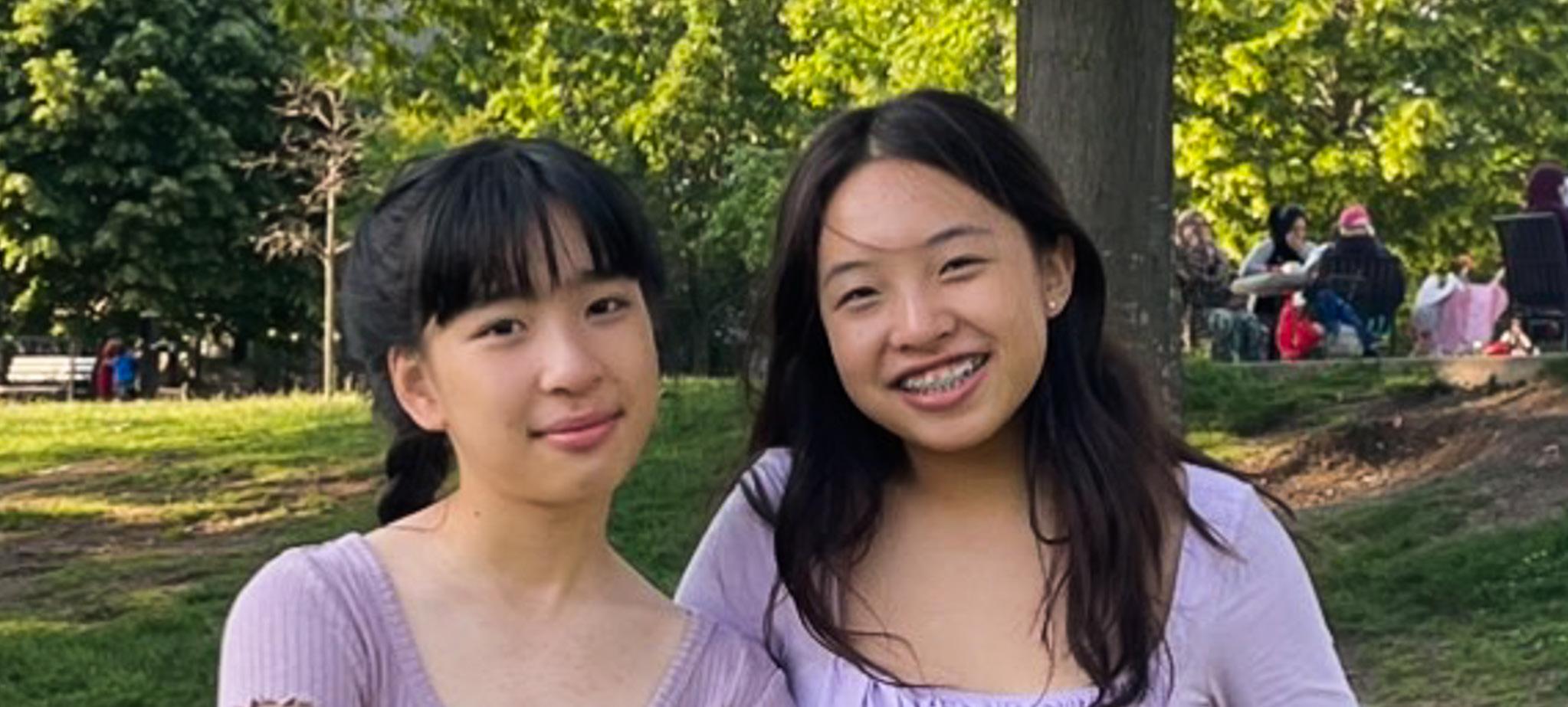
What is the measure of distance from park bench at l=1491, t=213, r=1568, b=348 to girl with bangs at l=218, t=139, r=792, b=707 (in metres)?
12.4

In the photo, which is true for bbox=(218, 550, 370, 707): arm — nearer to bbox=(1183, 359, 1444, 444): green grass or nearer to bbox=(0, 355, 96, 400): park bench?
bbox=(1183, 359, 1444, 444): green grass

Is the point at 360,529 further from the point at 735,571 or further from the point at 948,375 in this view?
the point at 948,375

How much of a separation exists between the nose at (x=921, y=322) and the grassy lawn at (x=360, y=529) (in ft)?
1.68

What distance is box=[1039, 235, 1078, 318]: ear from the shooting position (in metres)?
2.63

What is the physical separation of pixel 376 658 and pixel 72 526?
8823mm

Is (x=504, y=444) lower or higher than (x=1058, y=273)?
lower

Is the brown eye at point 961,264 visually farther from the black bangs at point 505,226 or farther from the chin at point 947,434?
the black bangs at point 505,226

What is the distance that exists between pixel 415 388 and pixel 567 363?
0.60 feet

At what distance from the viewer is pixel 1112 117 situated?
21.8 ft

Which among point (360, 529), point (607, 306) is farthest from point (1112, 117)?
point (607, 306)

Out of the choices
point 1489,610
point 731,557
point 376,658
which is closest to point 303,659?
point 376,658

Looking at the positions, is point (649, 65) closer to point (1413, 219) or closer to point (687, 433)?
point (1413, 219)

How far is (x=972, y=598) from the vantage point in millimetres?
2586

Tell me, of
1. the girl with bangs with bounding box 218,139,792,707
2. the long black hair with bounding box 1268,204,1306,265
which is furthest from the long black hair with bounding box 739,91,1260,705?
the long black hair with bounding box 1268,204,1306,265
